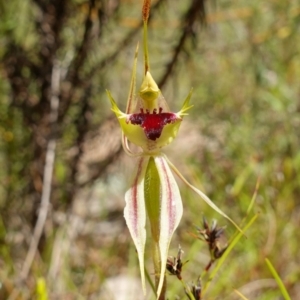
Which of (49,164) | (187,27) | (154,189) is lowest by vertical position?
(49,164)

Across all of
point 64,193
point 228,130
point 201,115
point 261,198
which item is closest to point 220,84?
point 201,115

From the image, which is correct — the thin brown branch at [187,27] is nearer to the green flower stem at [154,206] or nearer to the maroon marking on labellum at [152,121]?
the maroon marking on labellum at [152,121]

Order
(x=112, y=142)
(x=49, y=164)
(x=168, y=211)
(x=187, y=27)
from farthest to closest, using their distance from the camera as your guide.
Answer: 1. (x=112, y=142)
2. (x=49, y=164)
3. (x=187, y=27)
4. (x=168, y=211)

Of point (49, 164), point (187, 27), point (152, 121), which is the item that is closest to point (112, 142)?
point (49, 164)

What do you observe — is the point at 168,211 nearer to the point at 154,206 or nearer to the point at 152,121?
the point at 154,206

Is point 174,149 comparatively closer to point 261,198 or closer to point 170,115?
point 261,198

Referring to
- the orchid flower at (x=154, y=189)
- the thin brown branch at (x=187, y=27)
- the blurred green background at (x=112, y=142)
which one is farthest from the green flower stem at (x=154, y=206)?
the thin brown branch at (x=187, y=27)
